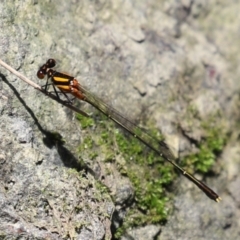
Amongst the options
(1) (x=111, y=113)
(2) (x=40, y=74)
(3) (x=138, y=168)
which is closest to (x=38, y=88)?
(2) (x=40, y=74)

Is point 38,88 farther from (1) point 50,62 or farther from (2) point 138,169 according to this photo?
(2) point 138,169

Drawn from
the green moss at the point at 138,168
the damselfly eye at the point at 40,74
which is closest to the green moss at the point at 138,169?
the green moss at the point at 138,168

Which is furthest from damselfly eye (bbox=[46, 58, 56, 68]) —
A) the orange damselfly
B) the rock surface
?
the rock surface

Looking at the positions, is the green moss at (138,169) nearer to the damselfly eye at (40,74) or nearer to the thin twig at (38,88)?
the thin twig at (38,88)

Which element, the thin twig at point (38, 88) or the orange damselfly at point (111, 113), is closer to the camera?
the thin twig at point (38, 88)

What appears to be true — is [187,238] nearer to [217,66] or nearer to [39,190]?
[39,190]

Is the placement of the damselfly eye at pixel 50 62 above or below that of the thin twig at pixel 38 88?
above

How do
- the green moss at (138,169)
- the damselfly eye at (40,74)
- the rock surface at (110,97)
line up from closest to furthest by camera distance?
1. the rock surface at (110,97)
2. the damselfly eye at (40,74)
3. the green moss at (138,169)

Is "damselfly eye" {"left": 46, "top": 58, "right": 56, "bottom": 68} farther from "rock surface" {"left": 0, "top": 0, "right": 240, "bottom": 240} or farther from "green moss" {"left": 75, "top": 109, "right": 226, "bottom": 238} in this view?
"green moss" {"left": 75, "top": 109, "right": 226, "bottom": 238}

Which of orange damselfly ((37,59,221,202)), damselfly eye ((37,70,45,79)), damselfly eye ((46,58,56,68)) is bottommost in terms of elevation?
orange damselfly ((37,59,221,202))

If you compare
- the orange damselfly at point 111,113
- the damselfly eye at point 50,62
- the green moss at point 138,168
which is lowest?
the green moss at point 138,168
